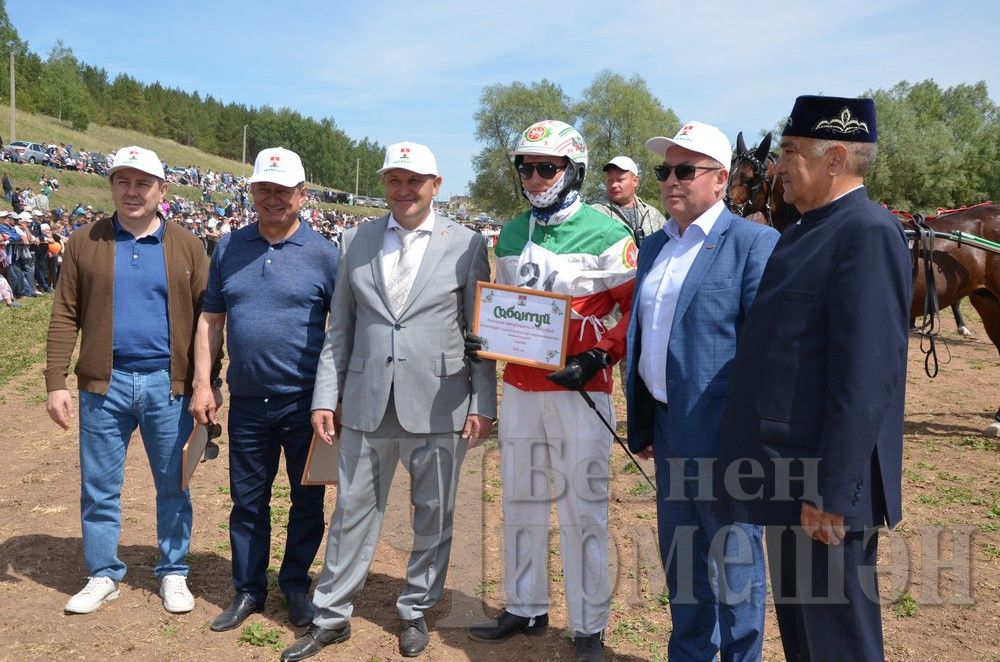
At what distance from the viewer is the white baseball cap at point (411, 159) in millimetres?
3619

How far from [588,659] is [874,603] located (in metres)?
1.62

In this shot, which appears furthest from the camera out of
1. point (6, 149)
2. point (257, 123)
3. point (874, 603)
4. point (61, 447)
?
point (257, 123)

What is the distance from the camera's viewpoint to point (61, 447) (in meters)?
7.26

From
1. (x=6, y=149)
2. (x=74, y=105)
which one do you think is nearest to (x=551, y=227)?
(x=6, y=149)

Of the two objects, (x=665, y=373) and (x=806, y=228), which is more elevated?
(x=806, y=228)

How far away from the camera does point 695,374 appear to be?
118 inches

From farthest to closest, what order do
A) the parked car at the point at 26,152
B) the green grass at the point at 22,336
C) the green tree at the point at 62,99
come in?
the green tree at the point at 62,99 → the parked car at the point at 26,152 → the green grass at the point at 22,336

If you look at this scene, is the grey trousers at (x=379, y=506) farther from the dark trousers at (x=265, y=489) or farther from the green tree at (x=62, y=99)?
the green tree at (x=62, y=99)

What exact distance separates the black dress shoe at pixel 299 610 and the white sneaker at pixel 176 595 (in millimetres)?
566

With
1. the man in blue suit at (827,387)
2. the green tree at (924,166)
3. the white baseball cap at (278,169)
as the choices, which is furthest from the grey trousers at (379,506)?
the green tree at (924,166)

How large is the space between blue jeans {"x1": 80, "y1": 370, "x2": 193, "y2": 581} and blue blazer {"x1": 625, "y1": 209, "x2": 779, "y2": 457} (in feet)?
8.77

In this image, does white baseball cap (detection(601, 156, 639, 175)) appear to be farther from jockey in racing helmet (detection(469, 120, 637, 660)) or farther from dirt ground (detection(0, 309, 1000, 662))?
jockey in racing helmet (detection(469, 120, 637, 660))

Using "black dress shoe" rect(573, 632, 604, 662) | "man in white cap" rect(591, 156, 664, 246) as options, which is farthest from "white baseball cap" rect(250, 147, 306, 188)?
"man in white cap" rect(591, 156, 664, 246)

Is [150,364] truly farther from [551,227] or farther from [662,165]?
[662,165]
